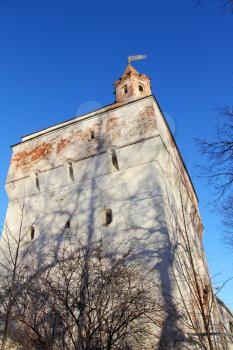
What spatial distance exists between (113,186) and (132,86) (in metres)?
8.50

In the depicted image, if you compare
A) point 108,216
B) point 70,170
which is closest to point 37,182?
point 70,170

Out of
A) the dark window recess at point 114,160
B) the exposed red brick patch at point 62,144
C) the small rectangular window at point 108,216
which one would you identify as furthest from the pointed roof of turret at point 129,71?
the small rectangular window at point 108,216

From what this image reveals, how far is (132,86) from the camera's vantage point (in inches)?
828

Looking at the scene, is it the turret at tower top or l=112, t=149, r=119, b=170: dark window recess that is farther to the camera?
the turret at tower top

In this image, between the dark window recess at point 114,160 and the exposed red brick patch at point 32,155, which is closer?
the dark window recess at point 114,160

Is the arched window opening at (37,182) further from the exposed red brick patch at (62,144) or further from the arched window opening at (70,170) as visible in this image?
the arched window opening at (70,170)

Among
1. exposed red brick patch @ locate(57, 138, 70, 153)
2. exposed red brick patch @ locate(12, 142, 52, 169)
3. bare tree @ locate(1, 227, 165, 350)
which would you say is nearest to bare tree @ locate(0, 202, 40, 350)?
bare tree @ locate(1, 227, 165, 350)

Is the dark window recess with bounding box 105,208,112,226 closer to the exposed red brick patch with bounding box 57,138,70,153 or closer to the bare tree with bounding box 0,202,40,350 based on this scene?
the bare tree with bounding box 0,202,40,350

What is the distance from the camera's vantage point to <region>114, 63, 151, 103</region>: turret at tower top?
2080 centimetres

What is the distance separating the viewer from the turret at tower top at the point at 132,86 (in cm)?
2080

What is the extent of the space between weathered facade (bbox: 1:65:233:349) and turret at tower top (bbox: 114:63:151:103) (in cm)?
342

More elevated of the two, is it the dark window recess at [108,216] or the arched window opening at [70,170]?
the arched window opening at [70,170]

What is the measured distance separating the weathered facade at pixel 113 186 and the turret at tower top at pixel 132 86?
3421 mm

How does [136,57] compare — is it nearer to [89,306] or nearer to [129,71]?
[129,71]
